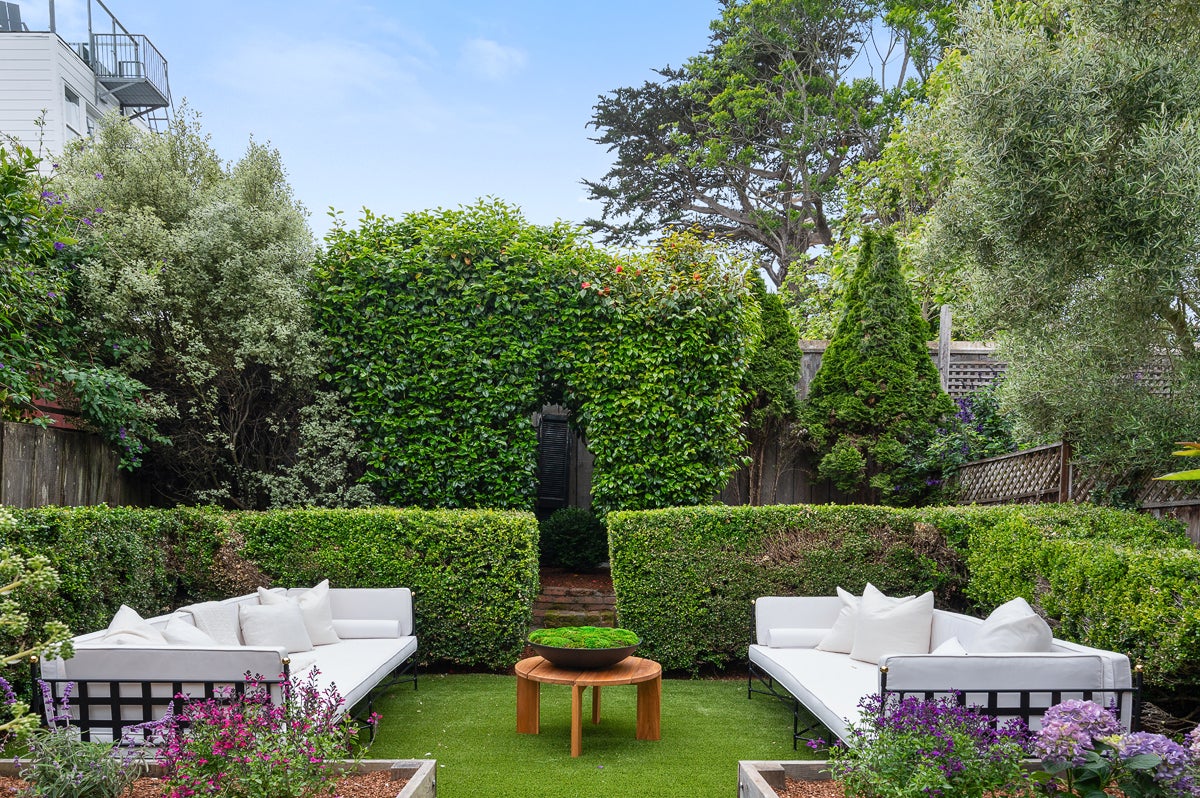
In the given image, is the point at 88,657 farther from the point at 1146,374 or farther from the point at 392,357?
the point at 1146,374

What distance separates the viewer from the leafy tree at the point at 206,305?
272 inches

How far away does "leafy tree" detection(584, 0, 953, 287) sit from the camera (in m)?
15.9

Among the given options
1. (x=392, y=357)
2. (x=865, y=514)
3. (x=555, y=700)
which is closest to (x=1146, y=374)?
(x=865, y=514)

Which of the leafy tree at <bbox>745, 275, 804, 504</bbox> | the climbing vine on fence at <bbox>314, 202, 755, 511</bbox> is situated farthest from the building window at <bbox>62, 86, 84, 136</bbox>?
the leafy tree at <bbox>745, 275, 804, 504</bbox>

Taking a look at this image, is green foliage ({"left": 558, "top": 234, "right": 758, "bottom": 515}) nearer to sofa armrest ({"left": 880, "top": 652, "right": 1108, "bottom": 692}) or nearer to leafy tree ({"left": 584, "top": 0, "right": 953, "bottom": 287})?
sofa armrest ({"left": 880, "top": 652, "right": 1108, "bottom": 692})

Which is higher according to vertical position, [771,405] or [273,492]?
[771,405]

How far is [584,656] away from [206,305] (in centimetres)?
464

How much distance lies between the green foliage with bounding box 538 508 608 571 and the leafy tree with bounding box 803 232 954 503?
2.60 m

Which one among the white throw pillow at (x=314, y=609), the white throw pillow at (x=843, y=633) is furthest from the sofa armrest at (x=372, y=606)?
the white throw pillow at (x=843, y=633)

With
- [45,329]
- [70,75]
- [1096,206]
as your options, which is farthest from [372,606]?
[70,75]

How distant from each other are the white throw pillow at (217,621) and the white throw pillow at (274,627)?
84 mm

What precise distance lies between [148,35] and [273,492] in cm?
1306

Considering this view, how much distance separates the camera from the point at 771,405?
930 cm

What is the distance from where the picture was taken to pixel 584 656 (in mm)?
4797
